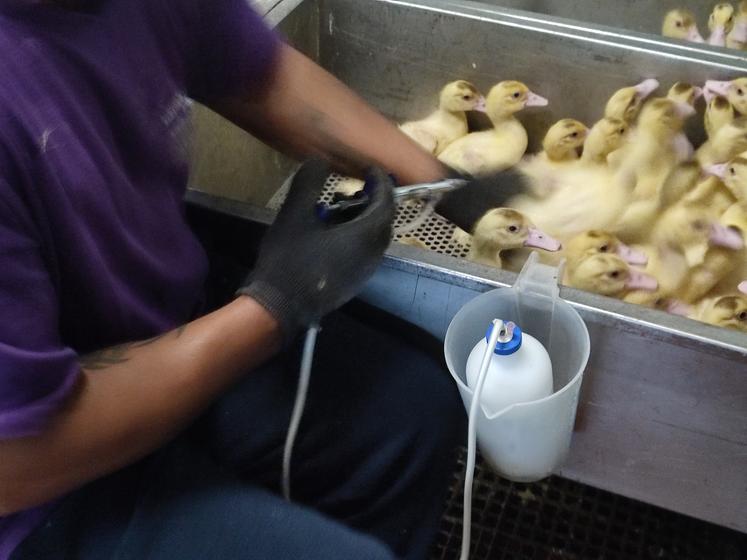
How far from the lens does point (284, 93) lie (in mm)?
1045

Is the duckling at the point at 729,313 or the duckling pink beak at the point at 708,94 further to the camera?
the duckling pink beak at the point at 708,94

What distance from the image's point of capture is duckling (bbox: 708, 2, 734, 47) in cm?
157

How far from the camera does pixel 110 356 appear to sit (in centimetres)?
73

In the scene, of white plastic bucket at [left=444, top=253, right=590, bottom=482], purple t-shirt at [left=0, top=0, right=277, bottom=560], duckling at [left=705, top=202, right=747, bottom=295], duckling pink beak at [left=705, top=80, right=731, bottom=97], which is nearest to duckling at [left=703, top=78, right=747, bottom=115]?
duckling pink beak at [left=705, top=80, right=731, bottom=97]

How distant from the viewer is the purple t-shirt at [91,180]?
0.61m

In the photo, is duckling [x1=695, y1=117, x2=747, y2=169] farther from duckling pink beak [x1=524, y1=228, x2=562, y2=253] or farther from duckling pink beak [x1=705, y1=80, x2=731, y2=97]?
duckling pink beak [x1=524, y1=228, x2=562, y2=253]

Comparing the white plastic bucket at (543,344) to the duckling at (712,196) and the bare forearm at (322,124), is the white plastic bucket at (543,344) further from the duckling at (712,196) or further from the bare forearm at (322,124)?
the duckling at (712,196)

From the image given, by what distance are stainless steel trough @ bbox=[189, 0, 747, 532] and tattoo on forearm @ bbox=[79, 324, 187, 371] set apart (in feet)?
1.03

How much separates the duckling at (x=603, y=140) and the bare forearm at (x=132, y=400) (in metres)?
0.86

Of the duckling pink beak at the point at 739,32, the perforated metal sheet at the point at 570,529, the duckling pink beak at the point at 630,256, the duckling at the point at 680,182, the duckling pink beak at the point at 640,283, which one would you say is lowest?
the perforated metal sheet at the point at 570,529

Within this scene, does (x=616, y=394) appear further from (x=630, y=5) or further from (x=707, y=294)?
(x=630, y=5)

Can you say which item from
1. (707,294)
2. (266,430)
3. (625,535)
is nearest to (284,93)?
(266,430)

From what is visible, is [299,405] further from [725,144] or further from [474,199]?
[725,144]

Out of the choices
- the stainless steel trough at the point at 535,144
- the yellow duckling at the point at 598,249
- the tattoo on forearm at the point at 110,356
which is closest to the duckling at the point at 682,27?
the stainless steel trough at the point at 535,144
